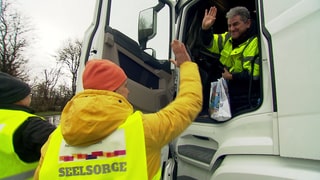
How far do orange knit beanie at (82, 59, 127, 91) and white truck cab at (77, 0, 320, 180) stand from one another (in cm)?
80

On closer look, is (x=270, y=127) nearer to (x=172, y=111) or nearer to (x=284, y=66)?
(x=284, y=66)

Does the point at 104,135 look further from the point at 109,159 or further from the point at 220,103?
the point at 220,103

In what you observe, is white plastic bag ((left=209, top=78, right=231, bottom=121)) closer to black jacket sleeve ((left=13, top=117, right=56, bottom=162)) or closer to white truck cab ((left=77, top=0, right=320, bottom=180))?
white truck cab ((left=77, top=0, right=320, bottom=180))

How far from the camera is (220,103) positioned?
91.0 inches

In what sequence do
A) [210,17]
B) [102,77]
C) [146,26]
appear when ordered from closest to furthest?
[102,77] < [210,17] < [146,26]

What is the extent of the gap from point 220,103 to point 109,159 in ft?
3.28

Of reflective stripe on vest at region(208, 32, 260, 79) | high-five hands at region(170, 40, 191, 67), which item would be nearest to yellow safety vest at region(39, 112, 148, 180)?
high-five hands at region(170, 40, 191, 67)

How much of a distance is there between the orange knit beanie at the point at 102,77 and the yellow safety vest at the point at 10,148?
0.71 meters

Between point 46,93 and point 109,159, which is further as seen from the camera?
point 46,93

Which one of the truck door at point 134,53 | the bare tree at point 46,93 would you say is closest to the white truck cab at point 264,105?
the truck door at point 134,53

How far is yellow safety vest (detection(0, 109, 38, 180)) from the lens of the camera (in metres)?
2.10

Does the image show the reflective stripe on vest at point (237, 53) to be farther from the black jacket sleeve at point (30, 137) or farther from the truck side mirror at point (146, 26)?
the black jacket sleeve at point (30, 137)

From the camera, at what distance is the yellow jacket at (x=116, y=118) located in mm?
1534

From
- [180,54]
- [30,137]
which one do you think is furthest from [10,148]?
[180,54]
